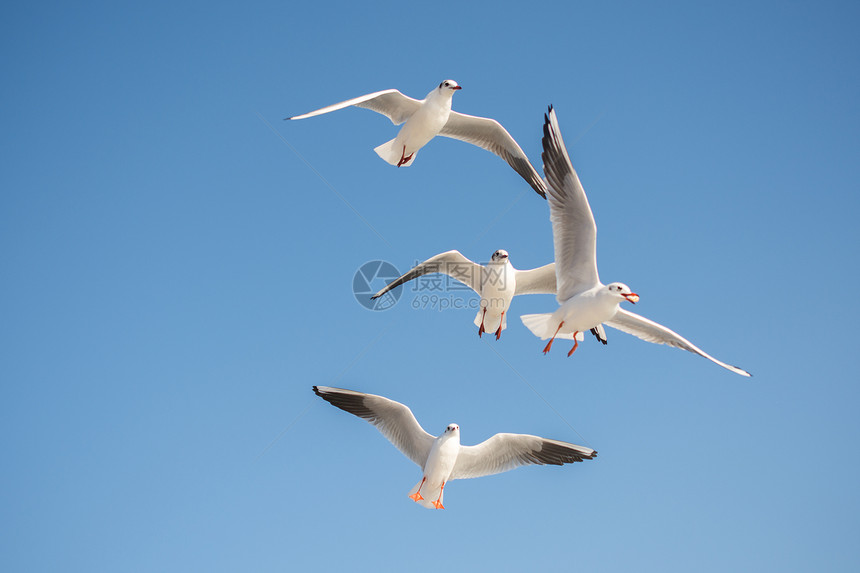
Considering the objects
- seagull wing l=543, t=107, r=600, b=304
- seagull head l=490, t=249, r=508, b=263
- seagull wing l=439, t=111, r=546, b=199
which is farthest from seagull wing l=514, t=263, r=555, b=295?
seagull wing l=543, t=107, r=600, b=304

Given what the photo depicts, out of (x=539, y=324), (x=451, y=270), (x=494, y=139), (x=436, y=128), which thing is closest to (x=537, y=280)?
(x=451, y=270)

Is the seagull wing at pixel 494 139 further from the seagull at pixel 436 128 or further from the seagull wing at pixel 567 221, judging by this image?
the seagull wing at pixel 567 221

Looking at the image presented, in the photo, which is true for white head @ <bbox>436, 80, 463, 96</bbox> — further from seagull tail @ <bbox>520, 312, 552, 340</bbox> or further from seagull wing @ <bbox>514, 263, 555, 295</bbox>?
seagull tail @ <bbox>520, 312, 552, 340</bbox>

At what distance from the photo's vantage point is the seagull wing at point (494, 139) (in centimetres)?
1122

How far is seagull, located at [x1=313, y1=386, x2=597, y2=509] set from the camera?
9625mm

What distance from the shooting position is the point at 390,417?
10086 mm

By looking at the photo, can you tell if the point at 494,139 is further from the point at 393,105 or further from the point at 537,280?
the point at 537,280

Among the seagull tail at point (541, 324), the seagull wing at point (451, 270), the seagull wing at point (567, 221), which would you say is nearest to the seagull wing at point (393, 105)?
the seagull wing at point (451, 270)

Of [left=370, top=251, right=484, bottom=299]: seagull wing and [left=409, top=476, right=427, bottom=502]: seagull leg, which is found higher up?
[left=370, top=251, right=484, bottom=299]: seagull wing

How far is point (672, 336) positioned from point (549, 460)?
2510 millimetres

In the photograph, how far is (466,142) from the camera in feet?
38.3

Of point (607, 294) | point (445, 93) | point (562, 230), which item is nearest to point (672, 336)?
point (607, 294)

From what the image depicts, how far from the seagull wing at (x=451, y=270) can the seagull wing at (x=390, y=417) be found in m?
1.64

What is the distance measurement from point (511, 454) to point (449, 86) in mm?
5475
